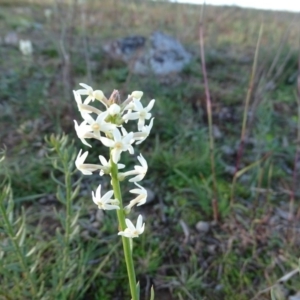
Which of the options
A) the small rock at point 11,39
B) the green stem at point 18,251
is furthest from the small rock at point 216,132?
the small rock at point 11,39

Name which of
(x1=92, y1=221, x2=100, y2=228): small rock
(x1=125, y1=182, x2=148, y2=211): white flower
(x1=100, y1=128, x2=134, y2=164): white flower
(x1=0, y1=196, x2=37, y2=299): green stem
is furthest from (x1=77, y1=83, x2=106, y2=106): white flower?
(x1=92, y1=221, x2=100, y2=228): small rock

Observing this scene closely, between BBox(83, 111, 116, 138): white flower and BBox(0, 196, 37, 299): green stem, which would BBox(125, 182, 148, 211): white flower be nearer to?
BBox(83, 111, 116, 138): white flower

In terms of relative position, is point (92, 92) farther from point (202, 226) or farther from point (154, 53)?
point (154, 53)

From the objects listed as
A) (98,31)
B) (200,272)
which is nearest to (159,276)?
(200,272)

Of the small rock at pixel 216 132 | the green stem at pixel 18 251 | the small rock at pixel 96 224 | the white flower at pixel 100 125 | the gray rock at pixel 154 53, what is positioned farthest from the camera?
the gray rock at pixel 154 53

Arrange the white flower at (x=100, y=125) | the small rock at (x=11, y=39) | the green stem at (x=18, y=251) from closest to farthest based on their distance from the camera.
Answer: the white flower at (x=100, y=125) → the green stem at (x=18, y=251) → the small rock at (x=11, y=39)

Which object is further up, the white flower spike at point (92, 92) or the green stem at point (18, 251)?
the white flower spike at point (92, 92)

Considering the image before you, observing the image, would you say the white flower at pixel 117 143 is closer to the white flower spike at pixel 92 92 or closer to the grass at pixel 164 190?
the white flower spike at pixel 92 92
